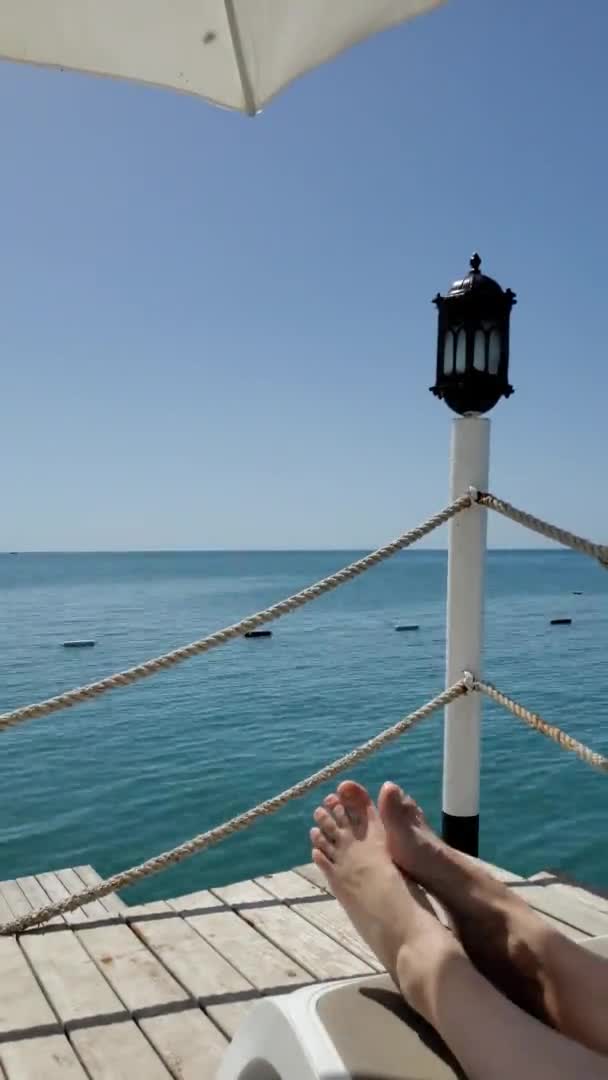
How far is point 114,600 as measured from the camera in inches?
1989

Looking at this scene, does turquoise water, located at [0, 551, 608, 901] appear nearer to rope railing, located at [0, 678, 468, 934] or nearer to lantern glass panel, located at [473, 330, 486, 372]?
rope railing, located at [0, 678, 468, 934]

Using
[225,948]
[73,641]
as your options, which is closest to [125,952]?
[225,948]

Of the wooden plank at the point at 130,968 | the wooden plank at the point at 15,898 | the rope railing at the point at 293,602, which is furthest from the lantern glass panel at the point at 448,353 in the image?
the wooden plank at the point at 15,898

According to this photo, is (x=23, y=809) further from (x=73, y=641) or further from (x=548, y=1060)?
(x=73, y=641)

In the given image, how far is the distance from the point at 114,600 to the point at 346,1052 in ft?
167

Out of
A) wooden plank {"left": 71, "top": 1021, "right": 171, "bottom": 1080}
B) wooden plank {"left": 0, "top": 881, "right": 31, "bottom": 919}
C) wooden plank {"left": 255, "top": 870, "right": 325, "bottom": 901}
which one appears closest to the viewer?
wooden plank {"left": 71, "top": 1021, "right": 171, "bottom": 1080}

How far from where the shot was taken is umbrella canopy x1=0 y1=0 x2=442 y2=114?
5.38 ft

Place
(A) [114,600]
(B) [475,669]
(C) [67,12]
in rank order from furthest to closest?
1. (A) [114,600]
2. (B) [475,669]
3. (C) [67,12]

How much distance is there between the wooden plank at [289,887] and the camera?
244 centimetres

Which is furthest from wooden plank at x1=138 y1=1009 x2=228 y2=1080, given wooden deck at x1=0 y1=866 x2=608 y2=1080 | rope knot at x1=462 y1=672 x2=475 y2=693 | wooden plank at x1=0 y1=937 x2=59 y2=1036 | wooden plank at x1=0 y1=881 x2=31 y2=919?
wooden plank at x1=0 y1=881 x2=31 y2=919

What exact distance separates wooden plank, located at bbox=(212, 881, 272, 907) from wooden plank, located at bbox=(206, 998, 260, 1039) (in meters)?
0.55

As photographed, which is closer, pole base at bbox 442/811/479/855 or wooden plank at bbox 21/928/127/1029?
wooden plank at bbox 21/928/127/1029

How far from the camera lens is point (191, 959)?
6.70 feet

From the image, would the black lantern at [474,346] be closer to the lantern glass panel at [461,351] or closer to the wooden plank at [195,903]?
the lantern glass panel at [461,351]
